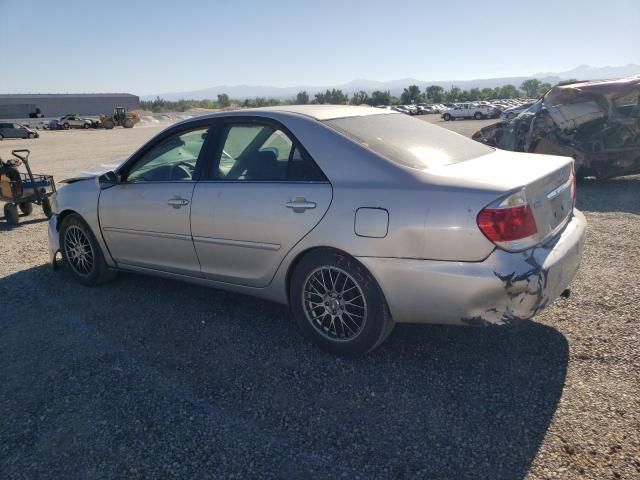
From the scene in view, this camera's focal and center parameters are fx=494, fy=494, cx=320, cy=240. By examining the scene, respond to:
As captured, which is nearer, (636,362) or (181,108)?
(636,362)

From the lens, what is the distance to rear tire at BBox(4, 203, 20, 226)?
306 inches

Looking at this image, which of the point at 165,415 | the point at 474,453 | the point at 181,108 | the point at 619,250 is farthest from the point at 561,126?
the point at 181,108

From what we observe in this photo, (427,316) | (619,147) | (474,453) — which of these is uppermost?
(619,147)

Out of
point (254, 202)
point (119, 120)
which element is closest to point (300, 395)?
point (254, 202)

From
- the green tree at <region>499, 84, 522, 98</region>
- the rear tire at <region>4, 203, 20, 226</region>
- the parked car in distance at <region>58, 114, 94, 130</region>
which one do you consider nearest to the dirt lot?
the rear tire at <region>4, 203, 20, 226</region>

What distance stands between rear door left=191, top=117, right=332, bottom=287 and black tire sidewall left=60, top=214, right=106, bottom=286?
55.7 inches

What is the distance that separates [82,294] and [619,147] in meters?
8.67

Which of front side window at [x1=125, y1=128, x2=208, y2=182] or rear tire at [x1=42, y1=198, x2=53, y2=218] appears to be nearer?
front side window at [x1=125, y1=128, x2=208, y2=182]

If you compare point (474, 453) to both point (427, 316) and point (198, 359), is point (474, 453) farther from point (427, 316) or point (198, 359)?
point (198, 359)

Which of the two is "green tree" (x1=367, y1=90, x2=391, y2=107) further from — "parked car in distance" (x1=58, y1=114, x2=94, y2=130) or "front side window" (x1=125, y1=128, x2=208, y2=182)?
"front side window" (x1=125, y1=128, x2=208, y2=182)

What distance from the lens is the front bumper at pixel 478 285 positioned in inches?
108

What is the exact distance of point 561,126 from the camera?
29.2 ft

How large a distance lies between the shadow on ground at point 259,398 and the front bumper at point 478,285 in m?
0.46

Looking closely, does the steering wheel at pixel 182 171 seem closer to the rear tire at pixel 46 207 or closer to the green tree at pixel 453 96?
the rear tire at pixel 46 207
